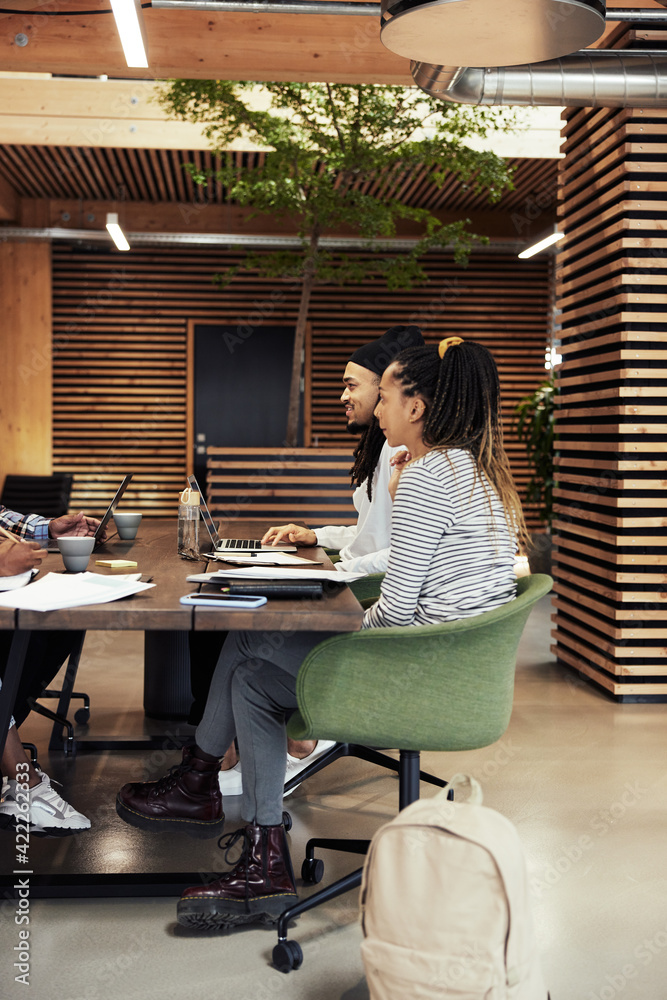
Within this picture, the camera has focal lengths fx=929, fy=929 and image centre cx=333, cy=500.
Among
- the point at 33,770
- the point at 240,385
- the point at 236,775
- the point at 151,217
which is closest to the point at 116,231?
the point at 151,217

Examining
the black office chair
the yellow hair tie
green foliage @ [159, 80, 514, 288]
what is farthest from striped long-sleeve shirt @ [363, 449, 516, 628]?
the black office chair

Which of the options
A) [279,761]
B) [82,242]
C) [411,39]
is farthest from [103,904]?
[82,242]

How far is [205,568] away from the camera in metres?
2.60

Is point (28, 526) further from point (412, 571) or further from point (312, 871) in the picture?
point (412, 571)

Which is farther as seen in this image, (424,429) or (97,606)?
(424,429)

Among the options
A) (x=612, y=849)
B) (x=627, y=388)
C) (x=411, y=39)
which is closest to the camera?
(x=612, y=849)

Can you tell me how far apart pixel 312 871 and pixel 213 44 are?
4686 millimetres

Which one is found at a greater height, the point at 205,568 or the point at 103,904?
the point at 205,568

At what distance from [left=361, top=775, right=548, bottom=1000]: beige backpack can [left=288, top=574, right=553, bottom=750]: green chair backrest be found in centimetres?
37

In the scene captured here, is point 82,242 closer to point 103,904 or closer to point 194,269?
point 194,269

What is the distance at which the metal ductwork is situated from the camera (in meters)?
4.49

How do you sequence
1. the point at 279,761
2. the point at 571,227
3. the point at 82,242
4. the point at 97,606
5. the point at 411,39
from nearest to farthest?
the point at 97,606 → the point at 279,761 → the point at 411,39 → the point at 571,227 → the point at 82,242

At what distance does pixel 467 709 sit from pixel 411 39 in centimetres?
226

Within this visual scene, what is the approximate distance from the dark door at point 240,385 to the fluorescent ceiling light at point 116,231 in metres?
1.56
